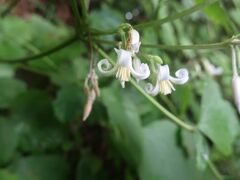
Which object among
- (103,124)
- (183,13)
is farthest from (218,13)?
(103,124)

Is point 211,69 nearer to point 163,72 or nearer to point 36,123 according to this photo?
point 36,123

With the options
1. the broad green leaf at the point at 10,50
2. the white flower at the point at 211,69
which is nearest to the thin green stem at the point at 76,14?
the broad green leaf at the point at 10,50

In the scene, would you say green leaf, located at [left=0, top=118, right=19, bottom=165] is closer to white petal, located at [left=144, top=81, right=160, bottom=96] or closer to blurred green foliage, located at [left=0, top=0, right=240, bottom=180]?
blurred green foliage, located at [left=0, top=0, right=240, bottom=180]

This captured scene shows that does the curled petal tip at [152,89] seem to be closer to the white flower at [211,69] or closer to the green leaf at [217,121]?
the green leaf at [217,121]

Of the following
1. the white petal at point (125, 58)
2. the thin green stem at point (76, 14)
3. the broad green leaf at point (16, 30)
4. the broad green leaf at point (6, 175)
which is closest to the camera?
the white petal at point (125, 58)

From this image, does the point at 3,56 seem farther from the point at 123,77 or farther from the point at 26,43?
the point at 123,77

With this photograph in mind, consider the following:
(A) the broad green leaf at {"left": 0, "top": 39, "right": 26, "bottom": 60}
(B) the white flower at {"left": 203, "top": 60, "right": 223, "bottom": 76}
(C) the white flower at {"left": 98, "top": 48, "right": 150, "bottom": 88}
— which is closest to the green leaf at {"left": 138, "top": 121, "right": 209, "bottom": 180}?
(B) the white flower at {"left": 203, "top": 60, "right": 223, "bottom": 76}
